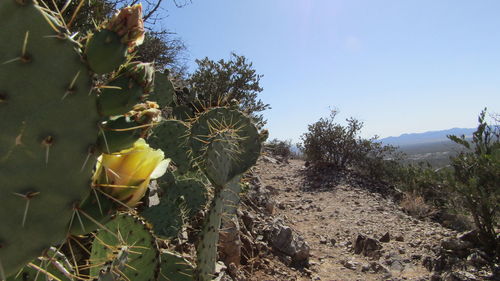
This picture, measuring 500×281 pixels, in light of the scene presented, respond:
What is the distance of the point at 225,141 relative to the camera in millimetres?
2135

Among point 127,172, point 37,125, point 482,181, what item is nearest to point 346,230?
point 482,181

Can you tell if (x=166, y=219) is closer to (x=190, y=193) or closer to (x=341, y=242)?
(x=190, y=193)

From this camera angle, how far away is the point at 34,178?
714 mm

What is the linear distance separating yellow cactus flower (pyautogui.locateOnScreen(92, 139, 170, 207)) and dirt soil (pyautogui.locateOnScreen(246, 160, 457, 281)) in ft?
9.36

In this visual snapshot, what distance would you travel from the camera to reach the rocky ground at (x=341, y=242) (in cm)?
393

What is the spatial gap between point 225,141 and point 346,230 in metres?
4.55

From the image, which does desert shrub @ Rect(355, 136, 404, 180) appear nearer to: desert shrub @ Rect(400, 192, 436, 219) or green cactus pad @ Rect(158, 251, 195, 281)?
desert shrub @ Rect(400, 192, 436, 219)

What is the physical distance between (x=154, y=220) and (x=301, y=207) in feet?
A: 16.9

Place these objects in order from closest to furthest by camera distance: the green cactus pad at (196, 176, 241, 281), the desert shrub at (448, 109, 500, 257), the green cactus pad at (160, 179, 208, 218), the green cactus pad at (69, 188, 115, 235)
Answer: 1. the green cactus pad at (69, 188, 115, 235)
2. the green cactus pad at (196, 176, 241, 281)
3. the green cactus pad at (160, 179, 208, 218)
4. the desert shrub at (448, 109, 500, 257)

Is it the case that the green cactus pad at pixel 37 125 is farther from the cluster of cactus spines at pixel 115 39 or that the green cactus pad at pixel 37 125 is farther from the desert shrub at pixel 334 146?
the desert shrub at pixel 334 146

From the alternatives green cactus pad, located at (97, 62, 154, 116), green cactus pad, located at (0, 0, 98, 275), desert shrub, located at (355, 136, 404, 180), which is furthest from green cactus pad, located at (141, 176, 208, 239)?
desert shrub, located at (355, 136, 404, 180)

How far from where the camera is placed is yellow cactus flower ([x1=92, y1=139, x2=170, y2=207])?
879mm

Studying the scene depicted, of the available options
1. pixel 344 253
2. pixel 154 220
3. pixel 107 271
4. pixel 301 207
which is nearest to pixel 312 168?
pixel 301 207

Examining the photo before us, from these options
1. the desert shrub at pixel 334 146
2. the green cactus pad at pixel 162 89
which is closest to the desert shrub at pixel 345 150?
the desert shrub at pixel 334 146
